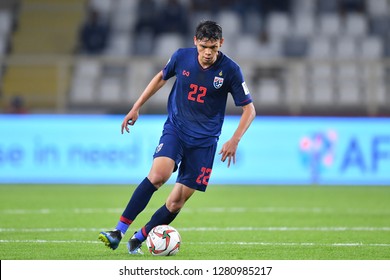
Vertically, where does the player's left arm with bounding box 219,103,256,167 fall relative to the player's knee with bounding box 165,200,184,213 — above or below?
above

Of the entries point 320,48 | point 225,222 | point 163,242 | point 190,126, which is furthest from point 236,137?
point 320,48

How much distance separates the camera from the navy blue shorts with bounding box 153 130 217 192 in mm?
8242

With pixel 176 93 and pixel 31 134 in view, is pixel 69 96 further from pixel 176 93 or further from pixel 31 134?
pixel 176 93

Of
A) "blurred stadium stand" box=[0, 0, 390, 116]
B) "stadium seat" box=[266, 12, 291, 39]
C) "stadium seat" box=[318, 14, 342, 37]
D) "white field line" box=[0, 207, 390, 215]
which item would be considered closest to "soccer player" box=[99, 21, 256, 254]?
"white field line" box=[0, 207, 390, 215]

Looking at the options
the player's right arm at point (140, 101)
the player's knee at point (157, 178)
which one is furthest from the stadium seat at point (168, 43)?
the player's knee at point (157, 178)

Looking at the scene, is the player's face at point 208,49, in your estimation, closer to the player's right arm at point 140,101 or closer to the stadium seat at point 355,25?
the player's right arm at point 140,101

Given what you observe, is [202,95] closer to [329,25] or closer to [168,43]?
[168,43]

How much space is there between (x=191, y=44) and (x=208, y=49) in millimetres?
15162

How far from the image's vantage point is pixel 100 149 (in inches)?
694

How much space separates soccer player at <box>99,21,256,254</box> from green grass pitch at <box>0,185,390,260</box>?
425 mm

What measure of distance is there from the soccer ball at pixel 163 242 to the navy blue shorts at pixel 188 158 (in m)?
0.46

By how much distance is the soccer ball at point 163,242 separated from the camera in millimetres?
8062

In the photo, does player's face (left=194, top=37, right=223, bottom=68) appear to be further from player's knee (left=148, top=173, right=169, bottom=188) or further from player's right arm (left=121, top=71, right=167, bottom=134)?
player's knee (left=148, top=173, right=169, bottom=188)
